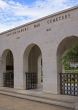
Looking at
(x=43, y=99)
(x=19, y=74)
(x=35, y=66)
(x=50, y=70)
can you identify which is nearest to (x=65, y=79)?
(x=50, y=70)

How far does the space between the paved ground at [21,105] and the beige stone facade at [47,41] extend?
156 centimetres

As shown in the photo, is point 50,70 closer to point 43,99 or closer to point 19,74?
point 43,99

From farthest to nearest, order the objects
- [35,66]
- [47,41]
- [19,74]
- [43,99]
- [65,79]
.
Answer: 1. [35,66]
2. [19,74]
3. [47,41]
4. [65,79]
5. [43,99]

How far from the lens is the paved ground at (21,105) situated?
10.6 metres

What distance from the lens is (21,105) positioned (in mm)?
11641

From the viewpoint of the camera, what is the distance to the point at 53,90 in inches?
508

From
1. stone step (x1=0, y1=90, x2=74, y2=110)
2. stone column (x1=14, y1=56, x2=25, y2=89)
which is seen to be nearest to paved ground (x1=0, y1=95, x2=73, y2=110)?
stone step (x1=0, y1=90, x2=74, y2=110)

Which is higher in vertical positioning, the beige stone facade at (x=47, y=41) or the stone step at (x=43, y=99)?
the beige stone facade at (x=47, y=41)

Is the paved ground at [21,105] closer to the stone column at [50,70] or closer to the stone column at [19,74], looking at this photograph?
the stone column at [50,70]

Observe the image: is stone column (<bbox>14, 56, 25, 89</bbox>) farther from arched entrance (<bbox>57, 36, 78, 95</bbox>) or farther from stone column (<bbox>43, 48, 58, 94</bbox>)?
arched entrance (<bbox>57, 36, 78, 95</bbox>)

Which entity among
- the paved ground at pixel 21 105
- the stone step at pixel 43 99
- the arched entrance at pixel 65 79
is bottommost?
the paved ground at pixel 21 105

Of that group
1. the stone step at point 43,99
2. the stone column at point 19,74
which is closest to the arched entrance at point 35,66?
the stone column at point 19,74

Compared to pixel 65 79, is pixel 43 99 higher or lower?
lower

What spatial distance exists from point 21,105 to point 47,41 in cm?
349
